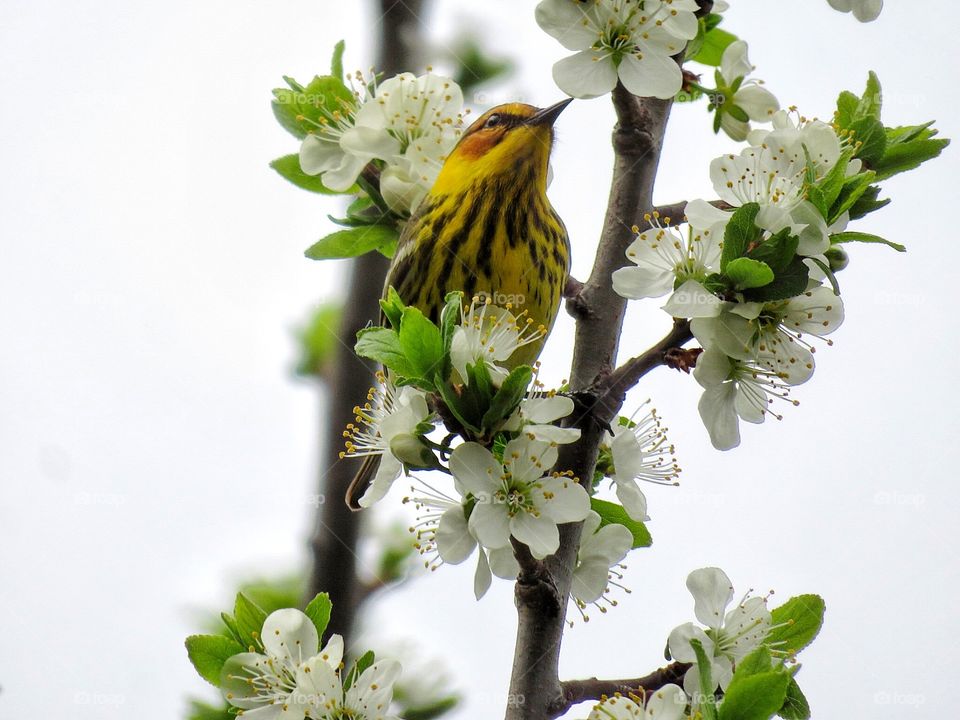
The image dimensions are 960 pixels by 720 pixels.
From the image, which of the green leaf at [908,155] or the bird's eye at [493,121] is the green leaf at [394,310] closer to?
the green leaf at [908,155]

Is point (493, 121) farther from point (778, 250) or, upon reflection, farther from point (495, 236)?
point (778, 250)

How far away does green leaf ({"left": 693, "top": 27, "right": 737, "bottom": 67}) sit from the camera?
314 centimetres

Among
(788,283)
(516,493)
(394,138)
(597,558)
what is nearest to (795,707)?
(597,558)

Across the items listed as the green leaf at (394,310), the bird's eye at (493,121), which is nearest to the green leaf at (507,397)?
the green leaf at (394,310)

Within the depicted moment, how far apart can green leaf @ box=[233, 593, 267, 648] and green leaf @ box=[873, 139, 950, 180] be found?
1.80m

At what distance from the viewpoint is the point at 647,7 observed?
7.31 feet

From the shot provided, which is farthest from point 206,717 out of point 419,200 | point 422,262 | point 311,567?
point 422,262

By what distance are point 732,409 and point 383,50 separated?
6.29 ft

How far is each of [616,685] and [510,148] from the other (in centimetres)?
207

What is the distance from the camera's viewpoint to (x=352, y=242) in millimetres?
2973

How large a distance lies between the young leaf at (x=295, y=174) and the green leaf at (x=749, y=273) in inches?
58.6

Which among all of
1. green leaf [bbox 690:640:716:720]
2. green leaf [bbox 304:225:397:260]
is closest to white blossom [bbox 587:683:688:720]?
green leaf [bbox 690:640:716:720]

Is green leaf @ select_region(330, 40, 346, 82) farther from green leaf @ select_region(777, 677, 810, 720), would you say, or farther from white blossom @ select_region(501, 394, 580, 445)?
green leaf @ select_region(777, 677, 810, 720)

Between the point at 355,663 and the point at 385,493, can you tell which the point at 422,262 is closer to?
the point at 385,493
